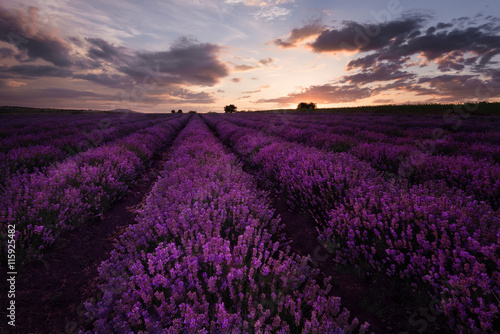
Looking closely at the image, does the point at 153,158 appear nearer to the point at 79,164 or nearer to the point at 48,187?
the point at 79,164

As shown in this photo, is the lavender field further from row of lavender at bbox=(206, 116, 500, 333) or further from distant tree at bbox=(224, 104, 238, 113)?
distant tree at bbox=(224, 104, 238, 113)

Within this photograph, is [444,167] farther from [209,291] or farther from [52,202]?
[52,202]

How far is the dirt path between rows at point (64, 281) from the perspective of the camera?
203 cm

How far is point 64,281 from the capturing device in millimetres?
2545

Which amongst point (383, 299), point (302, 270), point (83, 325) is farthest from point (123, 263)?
point (383, 299)

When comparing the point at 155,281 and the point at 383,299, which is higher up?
the point at 155,281

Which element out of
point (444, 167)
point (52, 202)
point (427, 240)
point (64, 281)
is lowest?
point (64, 281)

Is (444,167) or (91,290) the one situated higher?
(444,167)

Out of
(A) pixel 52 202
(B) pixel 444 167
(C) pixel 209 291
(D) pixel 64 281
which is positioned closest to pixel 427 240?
(C) pixel 209 291

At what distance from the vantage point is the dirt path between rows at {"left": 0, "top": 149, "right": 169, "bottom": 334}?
2.03 m

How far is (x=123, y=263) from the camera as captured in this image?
2.06m

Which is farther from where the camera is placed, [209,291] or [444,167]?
[444,167]

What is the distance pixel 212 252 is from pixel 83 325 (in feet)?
4.16

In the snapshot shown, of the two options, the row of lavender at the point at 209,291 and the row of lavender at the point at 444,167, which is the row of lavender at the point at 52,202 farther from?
the row of lavender at the point at 444,167
